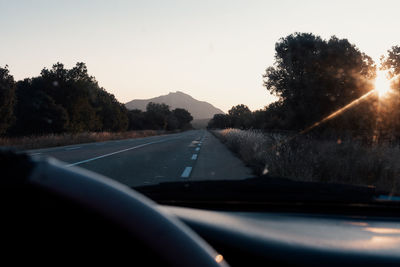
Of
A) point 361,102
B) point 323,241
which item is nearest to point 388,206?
point 323,241

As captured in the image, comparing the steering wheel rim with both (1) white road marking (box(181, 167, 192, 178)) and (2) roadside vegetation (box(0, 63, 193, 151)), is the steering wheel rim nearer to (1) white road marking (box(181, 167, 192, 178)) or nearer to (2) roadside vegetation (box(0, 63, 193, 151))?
(1) white road marking (box(181, 167, 192, 178))

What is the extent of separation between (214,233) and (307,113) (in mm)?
16391

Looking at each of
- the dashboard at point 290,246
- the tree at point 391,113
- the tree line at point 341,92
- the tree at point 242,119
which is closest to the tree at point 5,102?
the tree at point 242,119

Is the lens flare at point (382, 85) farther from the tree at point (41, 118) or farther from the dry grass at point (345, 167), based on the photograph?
the tree at point (41, 118)

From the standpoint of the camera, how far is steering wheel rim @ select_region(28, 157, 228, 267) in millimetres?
509

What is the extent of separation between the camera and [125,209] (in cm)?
55

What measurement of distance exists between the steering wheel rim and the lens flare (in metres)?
17.1

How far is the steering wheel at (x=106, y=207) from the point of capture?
19.0 inches

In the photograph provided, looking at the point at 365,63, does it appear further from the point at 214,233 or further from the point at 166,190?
the point at 214,233

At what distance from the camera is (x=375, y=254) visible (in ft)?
4.57

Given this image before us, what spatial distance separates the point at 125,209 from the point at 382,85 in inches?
746

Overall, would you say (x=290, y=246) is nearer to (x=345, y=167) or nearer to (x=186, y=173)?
(x=345, y=167)

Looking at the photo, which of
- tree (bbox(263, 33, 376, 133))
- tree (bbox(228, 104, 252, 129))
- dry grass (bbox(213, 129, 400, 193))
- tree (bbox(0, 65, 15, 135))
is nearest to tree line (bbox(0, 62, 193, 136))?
tree (bbox(0, 65, 15, 135))

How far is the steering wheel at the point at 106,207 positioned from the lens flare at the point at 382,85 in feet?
56.1
